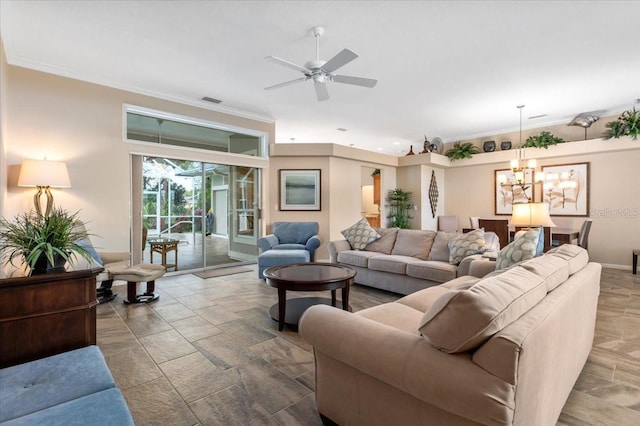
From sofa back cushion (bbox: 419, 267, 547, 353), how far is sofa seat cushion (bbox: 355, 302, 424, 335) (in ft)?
2.17

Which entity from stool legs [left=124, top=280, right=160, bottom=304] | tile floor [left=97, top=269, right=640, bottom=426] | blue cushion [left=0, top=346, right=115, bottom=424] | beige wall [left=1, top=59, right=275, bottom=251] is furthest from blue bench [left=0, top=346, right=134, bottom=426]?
beige wall [left=1, top=59, right=275, bottom=251]

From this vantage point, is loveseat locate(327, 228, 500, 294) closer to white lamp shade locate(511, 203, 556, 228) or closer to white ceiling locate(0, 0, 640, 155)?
white lamp shade locate(511, 203, 556, 228)

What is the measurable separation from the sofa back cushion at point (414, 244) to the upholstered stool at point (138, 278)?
131 inches

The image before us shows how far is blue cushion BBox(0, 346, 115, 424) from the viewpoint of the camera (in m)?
1.16

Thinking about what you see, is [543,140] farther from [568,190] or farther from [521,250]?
[521,250]

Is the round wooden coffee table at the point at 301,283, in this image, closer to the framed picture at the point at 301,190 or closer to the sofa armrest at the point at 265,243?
the sofa armrest at the point at 265,243

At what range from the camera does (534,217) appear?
3201 mm

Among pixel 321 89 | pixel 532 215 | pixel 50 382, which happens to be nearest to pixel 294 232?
pixel 321 89

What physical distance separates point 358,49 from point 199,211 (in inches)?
155

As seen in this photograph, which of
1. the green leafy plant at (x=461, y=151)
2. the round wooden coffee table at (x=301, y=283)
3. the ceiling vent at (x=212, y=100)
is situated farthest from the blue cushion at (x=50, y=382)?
the green leafy plant at (x=461, y=151)

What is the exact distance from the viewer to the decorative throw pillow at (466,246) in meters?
3.67

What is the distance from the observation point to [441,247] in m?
4.16

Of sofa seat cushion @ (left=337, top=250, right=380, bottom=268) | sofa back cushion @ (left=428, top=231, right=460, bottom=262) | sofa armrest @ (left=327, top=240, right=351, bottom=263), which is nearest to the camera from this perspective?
sofa back cushion @ (left=428, top=231, right=460, bottom=262)

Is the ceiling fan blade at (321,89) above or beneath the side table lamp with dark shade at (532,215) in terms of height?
above
